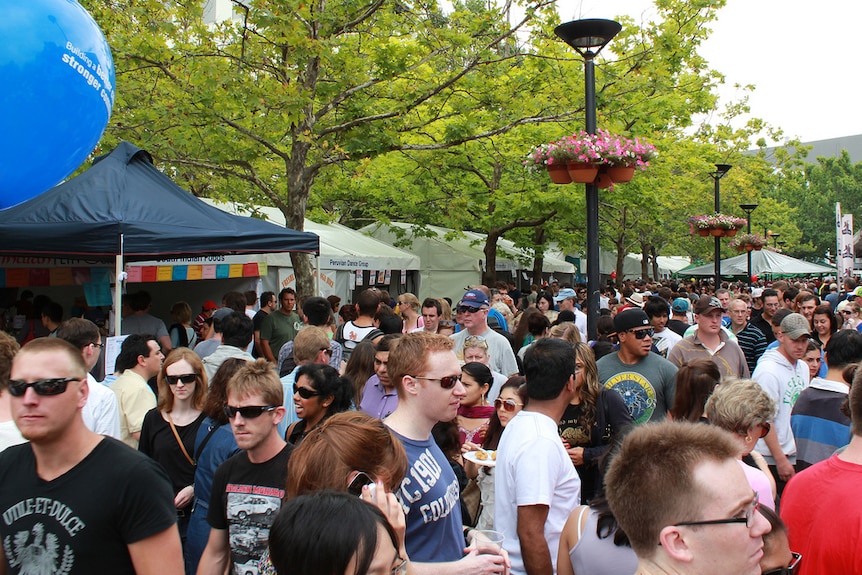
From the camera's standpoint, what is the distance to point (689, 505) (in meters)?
1.91

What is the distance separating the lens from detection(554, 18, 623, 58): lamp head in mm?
7602

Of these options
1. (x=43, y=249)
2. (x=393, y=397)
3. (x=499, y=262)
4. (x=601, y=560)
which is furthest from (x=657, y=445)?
(x=499, y=262)

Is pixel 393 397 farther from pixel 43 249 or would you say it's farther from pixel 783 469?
pixel 43 249

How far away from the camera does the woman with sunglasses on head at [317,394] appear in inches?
168

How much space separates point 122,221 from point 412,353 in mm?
5183

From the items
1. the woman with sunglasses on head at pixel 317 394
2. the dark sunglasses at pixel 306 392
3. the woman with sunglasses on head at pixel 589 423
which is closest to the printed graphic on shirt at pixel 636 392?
the woman with sunglasses on head at pixel 589 423

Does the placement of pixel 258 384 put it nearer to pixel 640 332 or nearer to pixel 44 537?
pixel 44 537

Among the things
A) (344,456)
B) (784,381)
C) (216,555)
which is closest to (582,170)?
(784,381)

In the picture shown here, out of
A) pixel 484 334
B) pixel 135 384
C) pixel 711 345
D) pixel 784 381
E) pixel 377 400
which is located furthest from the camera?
pixel 484 334

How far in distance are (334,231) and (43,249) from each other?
32.0 ft

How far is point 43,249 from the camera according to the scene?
7.35m

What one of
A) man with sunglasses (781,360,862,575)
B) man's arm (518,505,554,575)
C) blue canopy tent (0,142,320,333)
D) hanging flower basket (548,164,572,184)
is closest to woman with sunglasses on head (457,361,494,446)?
man's arm (518,505,554,575)

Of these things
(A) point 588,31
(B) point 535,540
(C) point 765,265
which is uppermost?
(A) point 588,31

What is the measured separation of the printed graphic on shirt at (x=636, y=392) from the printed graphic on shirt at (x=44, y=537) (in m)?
3.67
